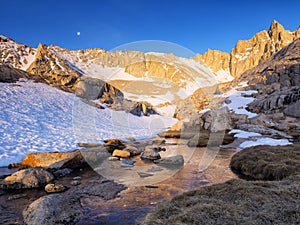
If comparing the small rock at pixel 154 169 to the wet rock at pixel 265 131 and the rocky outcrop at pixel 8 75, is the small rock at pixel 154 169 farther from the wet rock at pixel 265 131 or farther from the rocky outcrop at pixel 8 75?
the rocky outcrop at pixel 8 75

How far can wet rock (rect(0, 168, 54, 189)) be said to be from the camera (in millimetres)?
10086

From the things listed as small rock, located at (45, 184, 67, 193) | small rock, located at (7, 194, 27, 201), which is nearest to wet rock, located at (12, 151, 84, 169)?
small rock, located at (45, 184, 67, 193)

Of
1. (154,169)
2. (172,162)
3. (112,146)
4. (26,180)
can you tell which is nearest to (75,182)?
(26,180)

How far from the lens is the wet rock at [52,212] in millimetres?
6783

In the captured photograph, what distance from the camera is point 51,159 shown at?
561 inches

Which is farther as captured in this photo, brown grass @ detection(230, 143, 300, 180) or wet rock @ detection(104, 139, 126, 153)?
wet rock @ detection(104, 139, 126, 153)

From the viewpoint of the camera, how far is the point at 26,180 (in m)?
10.4

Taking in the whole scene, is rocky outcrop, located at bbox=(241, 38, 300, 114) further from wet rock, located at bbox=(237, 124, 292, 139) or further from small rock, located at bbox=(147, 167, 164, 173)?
small rock, located at bbox=(147, 167, 164, 173)

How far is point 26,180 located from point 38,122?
57.5 feet

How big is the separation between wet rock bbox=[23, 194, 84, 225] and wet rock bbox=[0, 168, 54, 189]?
328cm

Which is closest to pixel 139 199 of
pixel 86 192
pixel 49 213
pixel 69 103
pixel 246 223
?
pixel 86 192

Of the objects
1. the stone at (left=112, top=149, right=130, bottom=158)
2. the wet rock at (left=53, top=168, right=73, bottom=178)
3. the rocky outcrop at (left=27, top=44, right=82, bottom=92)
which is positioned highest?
the rocky outcrop at (left=27, top=44, right=82, bottom=92)

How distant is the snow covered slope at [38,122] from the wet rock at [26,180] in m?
5.08

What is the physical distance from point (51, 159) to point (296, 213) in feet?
47.5
